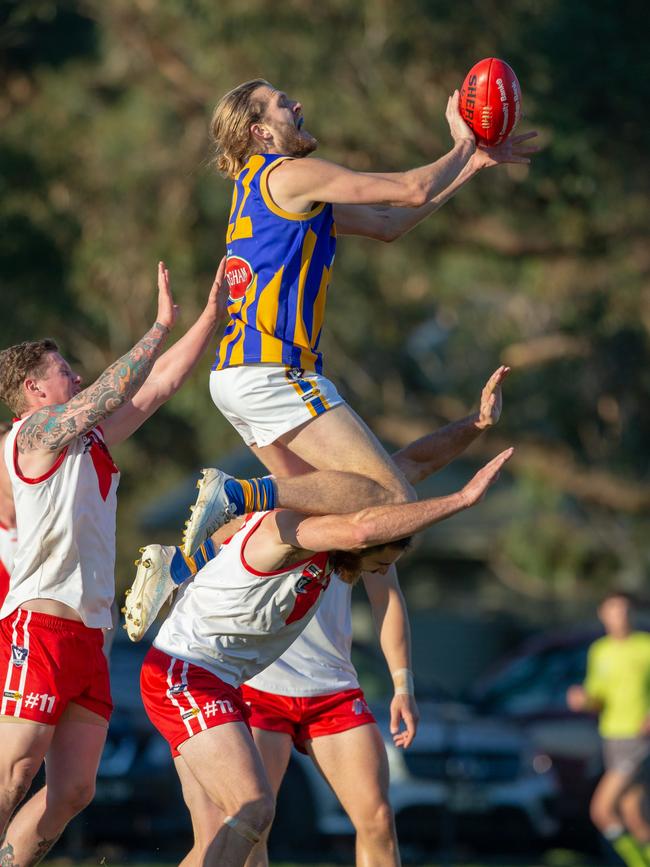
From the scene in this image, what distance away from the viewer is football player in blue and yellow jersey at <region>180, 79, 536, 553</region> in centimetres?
636

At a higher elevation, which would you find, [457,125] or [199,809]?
[457,125]

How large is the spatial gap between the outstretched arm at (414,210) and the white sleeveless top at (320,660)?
1.66 meters

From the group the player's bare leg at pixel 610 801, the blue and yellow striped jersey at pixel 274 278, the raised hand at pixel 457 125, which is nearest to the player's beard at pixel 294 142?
the blue and yellow striped jersey at pixel 274 278

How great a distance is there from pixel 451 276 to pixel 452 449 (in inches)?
566

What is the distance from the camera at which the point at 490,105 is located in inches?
264

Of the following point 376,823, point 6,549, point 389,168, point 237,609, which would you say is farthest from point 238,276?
point 389,168

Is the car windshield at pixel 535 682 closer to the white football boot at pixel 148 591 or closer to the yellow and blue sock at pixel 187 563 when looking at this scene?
the yellow and blue sock at pixel 187 563

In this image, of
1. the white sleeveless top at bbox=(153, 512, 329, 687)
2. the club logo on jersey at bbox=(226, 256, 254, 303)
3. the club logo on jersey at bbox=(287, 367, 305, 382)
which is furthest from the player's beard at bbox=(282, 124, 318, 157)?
the white sleeveless top at bbox=(153, 512, 329, 687)

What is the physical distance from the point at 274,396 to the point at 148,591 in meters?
0.98

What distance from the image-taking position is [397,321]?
76.2 feet

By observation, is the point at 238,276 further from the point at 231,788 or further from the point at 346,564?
the point at 231,788

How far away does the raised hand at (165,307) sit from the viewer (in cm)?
675

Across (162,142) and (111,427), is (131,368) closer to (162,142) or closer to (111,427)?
(111,427)

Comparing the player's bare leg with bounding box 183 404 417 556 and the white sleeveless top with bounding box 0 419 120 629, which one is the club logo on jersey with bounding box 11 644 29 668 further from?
the player's bare leg with bounding box 183 404 417 556
